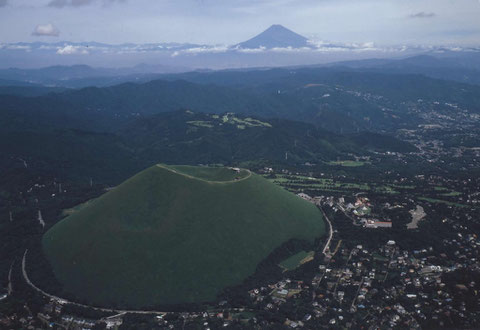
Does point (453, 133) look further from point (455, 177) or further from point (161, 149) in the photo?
point (161, 149)

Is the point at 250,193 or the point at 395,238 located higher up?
the point at 250,193

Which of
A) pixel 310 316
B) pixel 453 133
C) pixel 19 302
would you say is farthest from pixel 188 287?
pixel 453 133

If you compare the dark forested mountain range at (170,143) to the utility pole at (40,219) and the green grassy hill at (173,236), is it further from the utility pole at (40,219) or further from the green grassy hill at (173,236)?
the green grassy hill at (173,236)

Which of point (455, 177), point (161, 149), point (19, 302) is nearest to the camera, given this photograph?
point (19, 302)

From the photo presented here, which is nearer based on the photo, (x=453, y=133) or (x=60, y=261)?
(x=60, y=261)

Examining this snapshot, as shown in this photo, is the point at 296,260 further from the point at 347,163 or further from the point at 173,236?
the point at 347,163

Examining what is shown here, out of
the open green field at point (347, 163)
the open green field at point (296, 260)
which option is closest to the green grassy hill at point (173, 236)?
the open green field at point (296, 260)
